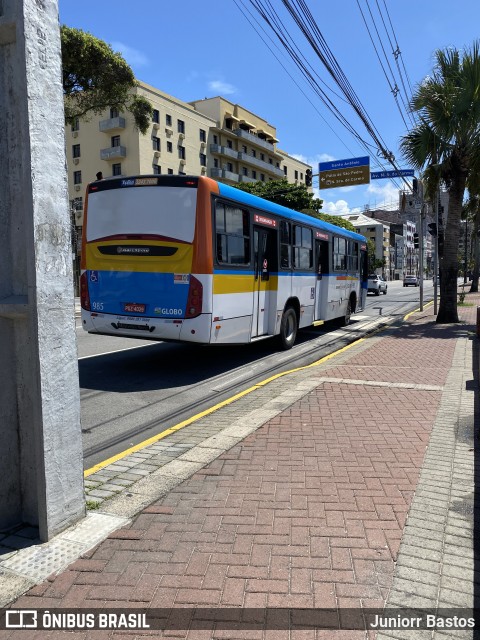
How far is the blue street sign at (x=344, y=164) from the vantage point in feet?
81.7

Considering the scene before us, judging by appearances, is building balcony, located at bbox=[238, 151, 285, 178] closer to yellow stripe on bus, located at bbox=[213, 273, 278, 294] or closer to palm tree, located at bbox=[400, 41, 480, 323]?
palm tree, located at bbox=[400, 41, 480, 323]

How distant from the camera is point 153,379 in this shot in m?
8.05

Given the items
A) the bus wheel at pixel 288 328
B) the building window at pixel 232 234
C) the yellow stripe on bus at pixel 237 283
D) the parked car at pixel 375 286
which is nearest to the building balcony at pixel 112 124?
the parked car at pixel 375 286

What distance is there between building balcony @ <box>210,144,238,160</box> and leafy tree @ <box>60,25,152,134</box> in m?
34.9

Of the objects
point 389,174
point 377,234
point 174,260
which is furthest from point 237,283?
point 377,234

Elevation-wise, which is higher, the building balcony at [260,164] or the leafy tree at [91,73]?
the building balcony at [260,164]

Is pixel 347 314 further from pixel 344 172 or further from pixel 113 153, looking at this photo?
pixel 113 153

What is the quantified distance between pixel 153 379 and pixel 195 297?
5.10 feet

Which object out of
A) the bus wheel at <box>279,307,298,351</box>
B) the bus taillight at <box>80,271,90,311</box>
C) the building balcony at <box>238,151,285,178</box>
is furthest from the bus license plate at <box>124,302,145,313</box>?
the building balcony at <box>238,151,285,178</box>

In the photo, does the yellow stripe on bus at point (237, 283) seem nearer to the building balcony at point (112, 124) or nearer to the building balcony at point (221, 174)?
the building balcony at point (112, 124)

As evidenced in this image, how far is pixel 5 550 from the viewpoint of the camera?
2.98 metres

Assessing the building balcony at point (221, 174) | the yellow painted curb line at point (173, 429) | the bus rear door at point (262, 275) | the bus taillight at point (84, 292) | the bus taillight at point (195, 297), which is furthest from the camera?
the building balcony at point (221, 174)

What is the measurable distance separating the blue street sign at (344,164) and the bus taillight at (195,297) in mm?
19674

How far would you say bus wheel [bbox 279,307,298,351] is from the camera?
1087 cm
